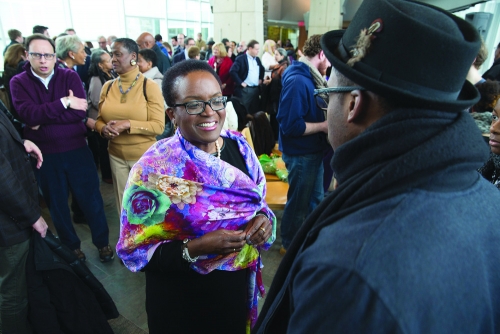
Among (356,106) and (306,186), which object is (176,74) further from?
(306,186)

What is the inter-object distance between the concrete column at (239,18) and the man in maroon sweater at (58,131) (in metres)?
8.51

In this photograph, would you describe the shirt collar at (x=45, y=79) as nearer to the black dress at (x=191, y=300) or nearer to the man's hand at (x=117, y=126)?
the man's hand at (x=117, y=126)

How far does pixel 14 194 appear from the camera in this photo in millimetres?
1728

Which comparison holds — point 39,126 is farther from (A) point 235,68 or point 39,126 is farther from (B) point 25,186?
(A) point 235,68

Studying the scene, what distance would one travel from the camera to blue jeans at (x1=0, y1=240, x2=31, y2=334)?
1.80 meters

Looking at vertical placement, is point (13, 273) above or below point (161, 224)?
below

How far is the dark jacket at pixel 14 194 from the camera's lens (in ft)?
5.59

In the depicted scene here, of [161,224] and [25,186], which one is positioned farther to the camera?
[25,186]

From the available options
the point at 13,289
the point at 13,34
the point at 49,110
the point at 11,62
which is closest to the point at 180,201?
the point at 13,289

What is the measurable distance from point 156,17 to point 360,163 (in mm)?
16404

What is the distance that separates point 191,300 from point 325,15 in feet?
49.9

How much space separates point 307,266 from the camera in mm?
688

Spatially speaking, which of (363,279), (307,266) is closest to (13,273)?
(307,266)

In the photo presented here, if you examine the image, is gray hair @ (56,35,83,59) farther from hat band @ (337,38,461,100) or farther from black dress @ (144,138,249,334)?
hat band @ (337,38,461,100)
